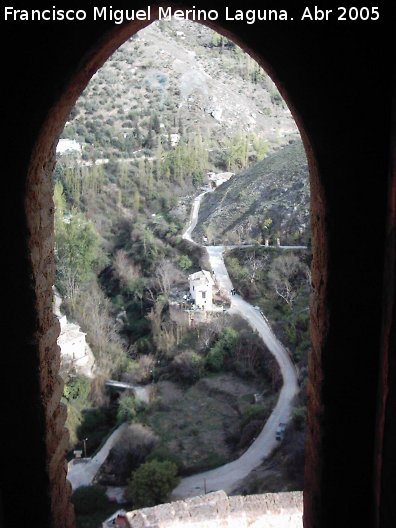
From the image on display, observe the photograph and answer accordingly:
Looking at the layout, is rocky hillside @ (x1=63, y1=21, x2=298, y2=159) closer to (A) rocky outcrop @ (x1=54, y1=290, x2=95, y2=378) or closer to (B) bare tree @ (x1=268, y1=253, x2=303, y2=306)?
(B) bare tree @ (x1=268, y1=253, x2=303, y2=306)

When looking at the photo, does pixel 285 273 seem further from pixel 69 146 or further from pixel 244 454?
pixel 69 146

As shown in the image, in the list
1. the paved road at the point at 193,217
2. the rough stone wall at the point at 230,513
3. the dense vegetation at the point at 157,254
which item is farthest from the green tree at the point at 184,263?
the rough stone wall at the point at 230,513

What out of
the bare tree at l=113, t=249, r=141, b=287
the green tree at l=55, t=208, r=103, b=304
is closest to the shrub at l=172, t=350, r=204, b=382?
the bare tree at l=113, t=249, r=141, b=287

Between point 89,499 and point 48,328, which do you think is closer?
point 48,328

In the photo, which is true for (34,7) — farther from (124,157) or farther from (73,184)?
(124,157)

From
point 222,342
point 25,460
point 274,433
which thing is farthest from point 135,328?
point 25,460

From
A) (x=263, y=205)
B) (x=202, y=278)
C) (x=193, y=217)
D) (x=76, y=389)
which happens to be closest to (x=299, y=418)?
(x=76, y=389)

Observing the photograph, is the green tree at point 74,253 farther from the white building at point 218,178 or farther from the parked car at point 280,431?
the parked car at point 280,431
